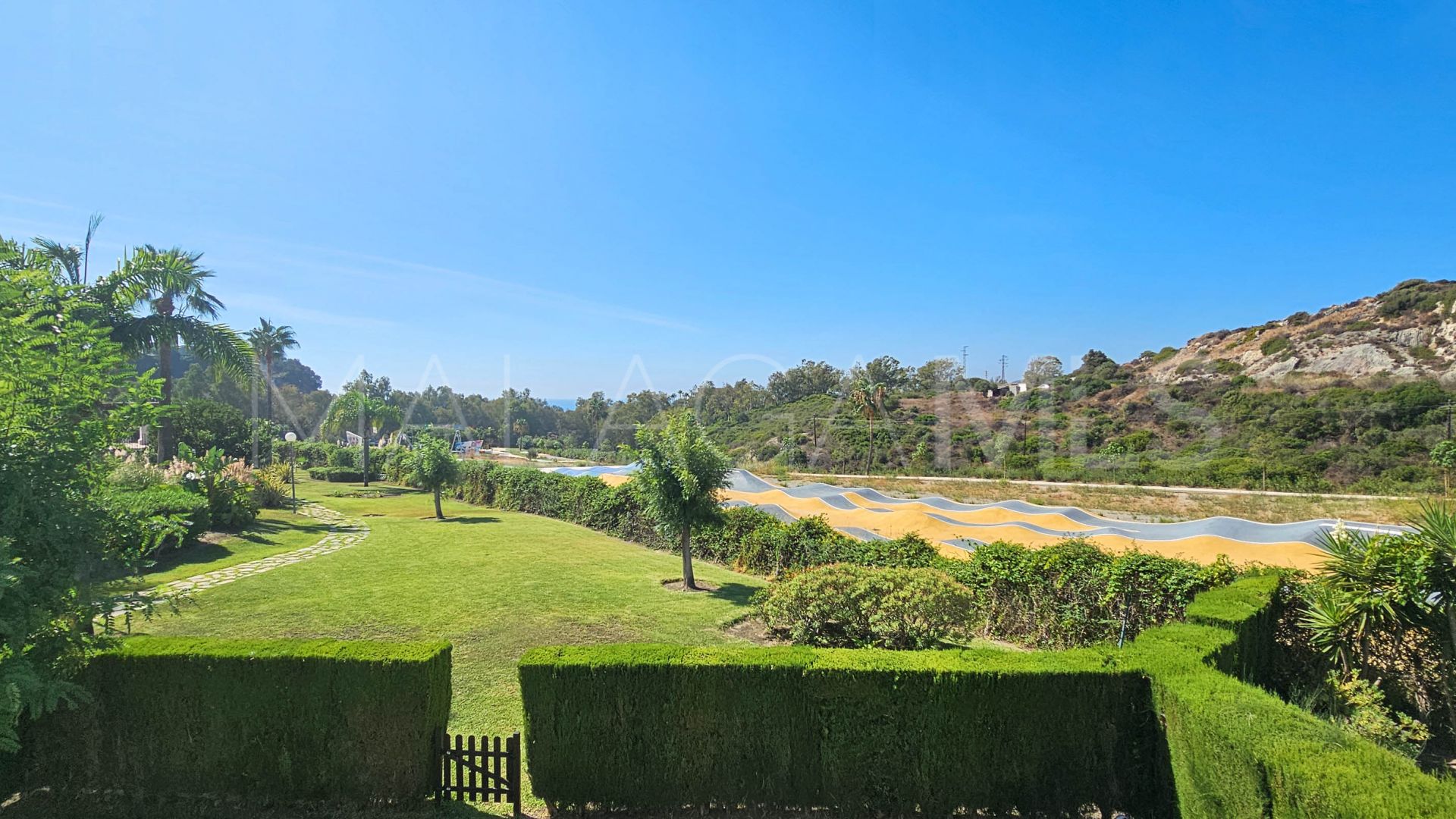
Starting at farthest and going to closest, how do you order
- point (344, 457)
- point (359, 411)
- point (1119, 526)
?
point (344, 457)
point (359, 411)
point (1119, 526)

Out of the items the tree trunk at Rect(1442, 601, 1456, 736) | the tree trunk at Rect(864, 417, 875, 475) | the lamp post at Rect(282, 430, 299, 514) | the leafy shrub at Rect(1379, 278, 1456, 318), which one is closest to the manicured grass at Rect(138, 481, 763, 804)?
the lamp post at Rect(282, 430, 299, 514)

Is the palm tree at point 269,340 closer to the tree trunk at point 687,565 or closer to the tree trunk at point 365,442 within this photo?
the tree trunk at point 365,442

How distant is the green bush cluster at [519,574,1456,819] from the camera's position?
5.00m

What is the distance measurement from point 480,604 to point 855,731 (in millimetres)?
8721

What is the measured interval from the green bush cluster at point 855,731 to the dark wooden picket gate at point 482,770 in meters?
0.19

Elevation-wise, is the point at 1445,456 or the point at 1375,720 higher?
the point at 1445,456

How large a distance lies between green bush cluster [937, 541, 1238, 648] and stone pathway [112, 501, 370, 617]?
33.6 feet

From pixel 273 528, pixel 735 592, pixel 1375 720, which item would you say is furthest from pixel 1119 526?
pixel 273 528

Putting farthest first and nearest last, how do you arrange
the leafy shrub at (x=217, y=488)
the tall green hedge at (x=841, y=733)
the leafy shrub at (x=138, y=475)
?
the leafy shrub at (x=217, y=488) < the leafy shrub at (x=138, y=475) < the tall green hedge at (x=841, y=733)

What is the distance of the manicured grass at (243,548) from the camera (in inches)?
529

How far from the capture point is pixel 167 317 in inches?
816

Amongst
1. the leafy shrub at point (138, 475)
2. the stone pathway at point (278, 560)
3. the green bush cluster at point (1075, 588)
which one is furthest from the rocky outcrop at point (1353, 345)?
the leafy shrub at point (138, 475)

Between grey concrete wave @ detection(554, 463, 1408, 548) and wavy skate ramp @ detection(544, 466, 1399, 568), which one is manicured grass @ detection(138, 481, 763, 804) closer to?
grey concrete wave @ detection(554, 463, 1408, 548)

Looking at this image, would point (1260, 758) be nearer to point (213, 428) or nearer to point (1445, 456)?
point (1445, 456)
